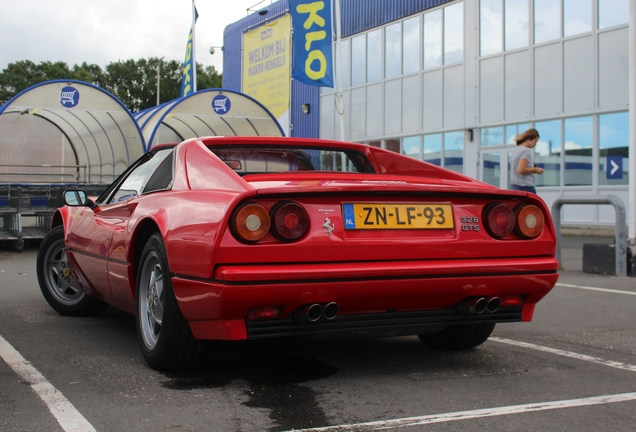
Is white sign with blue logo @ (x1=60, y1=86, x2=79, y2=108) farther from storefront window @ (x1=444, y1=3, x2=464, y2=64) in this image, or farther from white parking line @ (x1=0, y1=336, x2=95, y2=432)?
white parking line @ (x1=0, y1=336, x2=95, y2=432)

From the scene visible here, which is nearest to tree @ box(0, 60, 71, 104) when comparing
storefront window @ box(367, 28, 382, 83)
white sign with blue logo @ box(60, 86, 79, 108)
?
storefront window @ box(367, 28, 382, 83)

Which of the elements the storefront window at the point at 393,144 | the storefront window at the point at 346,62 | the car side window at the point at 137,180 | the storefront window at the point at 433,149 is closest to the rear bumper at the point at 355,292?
the car side window at the point at 137,180

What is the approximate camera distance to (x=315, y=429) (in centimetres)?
298

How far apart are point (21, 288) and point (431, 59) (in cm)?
1874

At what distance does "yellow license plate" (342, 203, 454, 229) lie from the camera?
11.8 ft

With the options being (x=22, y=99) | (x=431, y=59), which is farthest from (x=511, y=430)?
(x=431, y=59)

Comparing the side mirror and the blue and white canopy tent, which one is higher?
the blue and white canopy tent

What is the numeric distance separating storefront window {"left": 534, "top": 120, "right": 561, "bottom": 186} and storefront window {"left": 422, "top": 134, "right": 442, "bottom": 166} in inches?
154

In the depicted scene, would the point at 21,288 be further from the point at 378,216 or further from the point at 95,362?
the point at 378,216

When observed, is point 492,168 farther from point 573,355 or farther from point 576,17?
point 573,355

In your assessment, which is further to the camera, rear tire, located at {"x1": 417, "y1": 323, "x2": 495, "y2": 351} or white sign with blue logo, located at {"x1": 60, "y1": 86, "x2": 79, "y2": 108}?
white sign with blue logo, located at {"x1": 60, "y1": 86, "x2": 79, "y2": 108}

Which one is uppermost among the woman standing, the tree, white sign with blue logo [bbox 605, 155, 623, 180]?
the tree

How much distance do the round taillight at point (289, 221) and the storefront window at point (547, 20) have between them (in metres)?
18.2

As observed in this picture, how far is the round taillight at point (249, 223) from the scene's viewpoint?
343 cm
